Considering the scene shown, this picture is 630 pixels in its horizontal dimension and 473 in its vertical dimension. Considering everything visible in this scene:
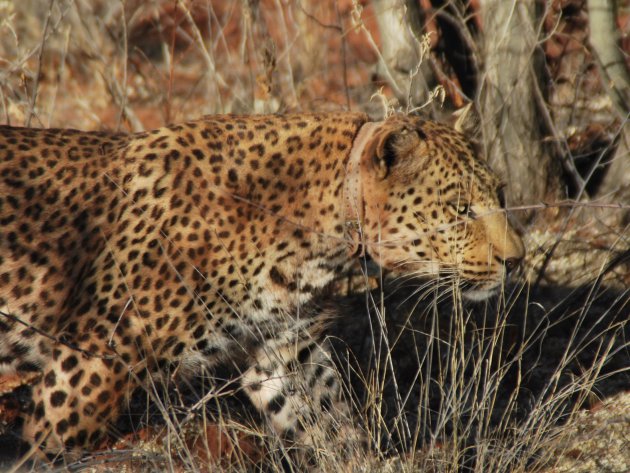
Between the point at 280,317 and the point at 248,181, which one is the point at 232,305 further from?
the point at 248,181

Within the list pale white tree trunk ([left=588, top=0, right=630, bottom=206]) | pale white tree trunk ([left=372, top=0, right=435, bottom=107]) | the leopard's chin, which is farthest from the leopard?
pale white tree trunk ([left=588, top=0, right=630, bottom=206])

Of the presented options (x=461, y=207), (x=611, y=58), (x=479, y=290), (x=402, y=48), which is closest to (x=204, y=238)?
(x=461, y=207)

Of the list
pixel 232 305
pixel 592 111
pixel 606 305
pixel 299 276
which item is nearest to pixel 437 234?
pixel 299 276

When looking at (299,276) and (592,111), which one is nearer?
(299,276)

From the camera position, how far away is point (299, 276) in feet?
14.0

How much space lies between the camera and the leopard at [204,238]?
3.90 meters

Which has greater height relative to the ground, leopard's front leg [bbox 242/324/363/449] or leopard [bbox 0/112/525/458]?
leopard [bbox 0/112/525/458]

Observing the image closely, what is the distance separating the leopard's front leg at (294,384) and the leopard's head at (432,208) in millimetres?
606

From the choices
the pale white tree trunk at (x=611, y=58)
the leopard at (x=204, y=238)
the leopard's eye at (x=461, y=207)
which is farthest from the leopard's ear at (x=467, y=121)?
the pale white tree trunk at (x=611, y=58)

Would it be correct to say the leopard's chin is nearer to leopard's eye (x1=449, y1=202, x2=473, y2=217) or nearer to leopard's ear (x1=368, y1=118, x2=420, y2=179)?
leopard's eye (x1=449, y1=202, x2=473, y2=217)

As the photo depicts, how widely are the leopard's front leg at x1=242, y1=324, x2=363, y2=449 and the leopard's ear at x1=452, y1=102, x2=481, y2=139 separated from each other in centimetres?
138

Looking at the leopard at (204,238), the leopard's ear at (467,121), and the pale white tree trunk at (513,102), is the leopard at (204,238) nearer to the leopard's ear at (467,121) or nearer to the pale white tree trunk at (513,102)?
the leopard's ear at (467,121)

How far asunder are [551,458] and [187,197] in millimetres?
2078

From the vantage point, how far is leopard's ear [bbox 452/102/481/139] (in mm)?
4887
